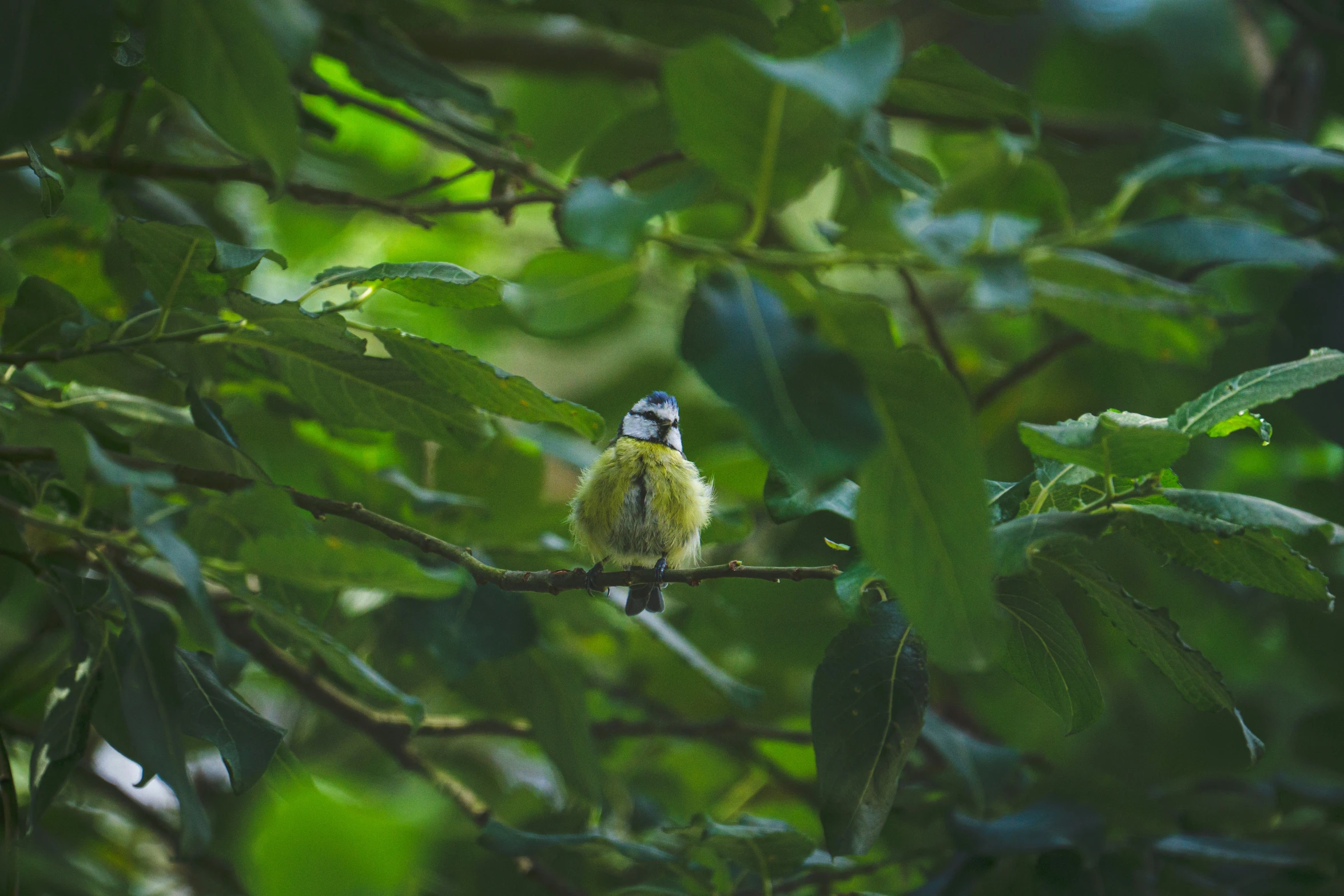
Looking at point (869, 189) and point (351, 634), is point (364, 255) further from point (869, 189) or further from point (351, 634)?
point (869, 189)

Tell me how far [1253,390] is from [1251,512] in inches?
6.1

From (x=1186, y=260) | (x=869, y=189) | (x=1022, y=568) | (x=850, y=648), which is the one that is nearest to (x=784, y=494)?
(x=850, y=648)

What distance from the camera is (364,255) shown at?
8.55ft

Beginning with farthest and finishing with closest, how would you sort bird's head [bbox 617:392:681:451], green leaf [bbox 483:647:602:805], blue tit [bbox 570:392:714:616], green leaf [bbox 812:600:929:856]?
bird's head [bbox 617:392:681:451] < blue tit [bbox 570:392:714:616] < green leaf [bbox 483:647:602:805] < green leaf [bbox 812:600:929:856]

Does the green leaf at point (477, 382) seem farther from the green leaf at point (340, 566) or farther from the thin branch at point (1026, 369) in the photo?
the thin branch at point (1026, 369)

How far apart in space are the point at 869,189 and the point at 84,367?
1102 millimetres

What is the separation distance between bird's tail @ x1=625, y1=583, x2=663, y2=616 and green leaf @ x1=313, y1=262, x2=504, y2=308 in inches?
29.7

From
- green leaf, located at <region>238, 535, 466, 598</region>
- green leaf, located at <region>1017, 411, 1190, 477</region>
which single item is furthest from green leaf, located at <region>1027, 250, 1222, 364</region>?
green leaf, located at <region>238, 535, 466, 598</region>

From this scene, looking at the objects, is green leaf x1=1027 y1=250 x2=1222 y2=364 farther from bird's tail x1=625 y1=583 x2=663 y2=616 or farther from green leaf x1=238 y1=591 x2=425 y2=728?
bird's tail x1=625 y1=583 x2=663 y2=616

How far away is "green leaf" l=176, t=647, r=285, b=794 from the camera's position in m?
1.02

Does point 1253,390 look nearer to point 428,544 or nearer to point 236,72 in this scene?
point 428,544

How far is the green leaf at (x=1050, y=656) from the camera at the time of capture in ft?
3.28

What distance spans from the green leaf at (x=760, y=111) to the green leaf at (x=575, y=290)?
194 mm

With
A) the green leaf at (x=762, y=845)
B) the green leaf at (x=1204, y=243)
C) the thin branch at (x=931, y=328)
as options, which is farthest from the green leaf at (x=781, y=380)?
the thin branch at (x=931, y=328)
